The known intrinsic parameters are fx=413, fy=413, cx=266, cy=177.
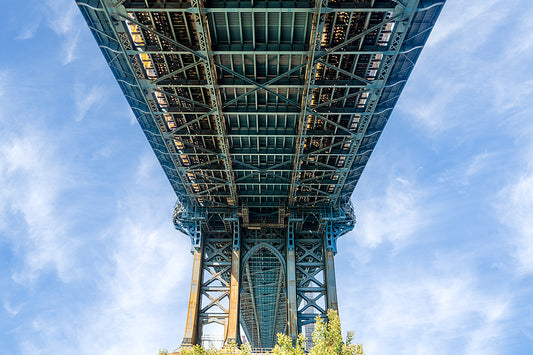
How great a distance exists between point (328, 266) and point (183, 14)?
26582 millimetres

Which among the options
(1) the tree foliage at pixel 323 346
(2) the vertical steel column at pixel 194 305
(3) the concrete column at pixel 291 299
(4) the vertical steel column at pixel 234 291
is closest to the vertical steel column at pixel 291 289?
(3) the concrete column at pixel 291 299

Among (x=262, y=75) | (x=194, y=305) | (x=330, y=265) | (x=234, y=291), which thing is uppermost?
(x=262, y=75)

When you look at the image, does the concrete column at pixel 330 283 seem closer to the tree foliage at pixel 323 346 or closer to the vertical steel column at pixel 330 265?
the vertical steel column at pixel 330 265

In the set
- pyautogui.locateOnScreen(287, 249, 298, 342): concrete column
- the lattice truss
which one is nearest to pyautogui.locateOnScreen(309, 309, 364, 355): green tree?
pyautogui.locateOnScreen(287, 249, 298, 342): concrete column

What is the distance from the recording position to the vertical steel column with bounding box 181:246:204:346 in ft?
119

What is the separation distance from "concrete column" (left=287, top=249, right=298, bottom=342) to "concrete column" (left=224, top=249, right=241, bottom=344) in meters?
4.70

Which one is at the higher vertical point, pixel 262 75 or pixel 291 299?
pixel 262 75

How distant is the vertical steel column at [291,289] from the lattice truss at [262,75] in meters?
7.30

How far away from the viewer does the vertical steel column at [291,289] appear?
1439 inches

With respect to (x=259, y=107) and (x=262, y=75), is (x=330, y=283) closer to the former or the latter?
(x=259, y=107)

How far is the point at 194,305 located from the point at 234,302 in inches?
144

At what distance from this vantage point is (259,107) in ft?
95.2

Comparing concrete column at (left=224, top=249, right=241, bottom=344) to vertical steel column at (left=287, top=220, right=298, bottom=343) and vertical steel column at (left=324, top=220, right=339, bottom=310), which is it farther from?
vertical steel column at (left=324, top=220, right=339, bottom=310)

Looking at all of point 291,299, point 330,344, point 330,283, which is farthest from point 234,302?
point 330,344
